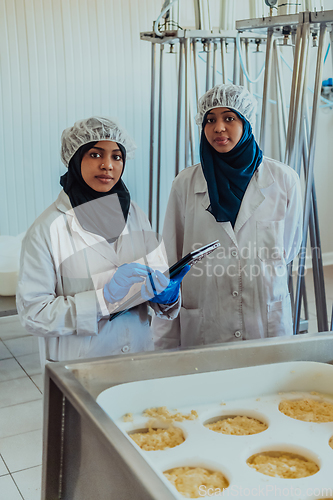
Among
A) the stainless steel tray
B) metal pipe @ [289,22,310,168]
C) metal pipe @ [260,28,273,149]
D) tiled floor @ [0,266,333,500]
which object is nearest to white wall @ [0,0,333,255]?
tiled floor @ [0,266,333,500]

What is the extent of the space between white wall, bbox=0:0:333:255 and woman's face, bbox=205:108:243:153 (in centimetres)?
204

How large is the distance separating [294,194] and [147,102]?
7.57 ft

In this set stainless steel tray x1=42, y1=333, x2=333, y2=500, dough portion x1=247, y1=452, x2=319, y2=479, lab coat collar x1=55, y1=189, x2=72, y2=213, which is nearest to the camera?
stainless steel tray x1=42, y1=333, x2=333, y2=500

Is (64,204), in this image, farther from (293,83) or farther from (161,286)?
(293,83)

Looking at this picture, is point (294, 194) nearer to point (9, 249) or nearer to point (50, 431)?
point (50, 431)

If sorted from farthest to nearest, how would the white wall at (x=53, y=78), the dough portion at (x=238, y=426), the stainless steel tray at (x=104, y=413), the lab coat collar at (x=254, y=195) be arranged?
the white wall at (x=53, y=78), the lab coat collar at (x=254, y=195), the dough portion at (x=238, y=426), the stainless steel tray at (x=104, y=413)

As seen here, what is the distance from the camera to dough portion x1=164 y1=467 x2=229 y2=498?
0.80 metres

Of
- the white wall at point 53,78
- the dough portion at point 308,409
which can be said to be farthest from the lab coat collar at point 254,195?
the white wall at point 53,78

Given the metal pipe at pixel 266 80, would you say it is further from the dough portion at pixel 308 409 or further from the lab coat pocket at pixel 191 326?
the dough portion at pixel 308 409

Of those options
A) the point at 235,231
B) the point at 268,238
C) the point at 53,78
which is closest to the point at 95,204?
the point at 235,231

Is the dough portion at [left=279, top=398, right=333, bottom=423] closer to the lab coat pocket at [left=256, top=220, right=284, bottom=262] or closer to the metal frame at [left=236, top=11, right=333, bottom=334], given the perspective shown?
the lab coat pocket at [left=256, top=220, right=284, bottom=262]

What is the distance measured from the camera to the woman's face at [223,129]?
1.62 meters

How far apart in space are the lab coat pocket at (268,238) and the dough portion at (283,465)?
2.64 feet

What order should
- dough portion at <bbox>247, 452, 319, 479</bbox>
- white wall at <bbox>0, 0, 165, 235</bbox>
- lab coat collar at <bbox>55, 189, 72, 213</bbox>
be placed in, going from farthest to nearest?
white wall at <bbox>0, 0, 165, 235</bbox>, lab coat collar at <bbox>55, 189, 72, 213</bbox>, dough portion at <bbox>247, 452, 319, 479</bbox>
